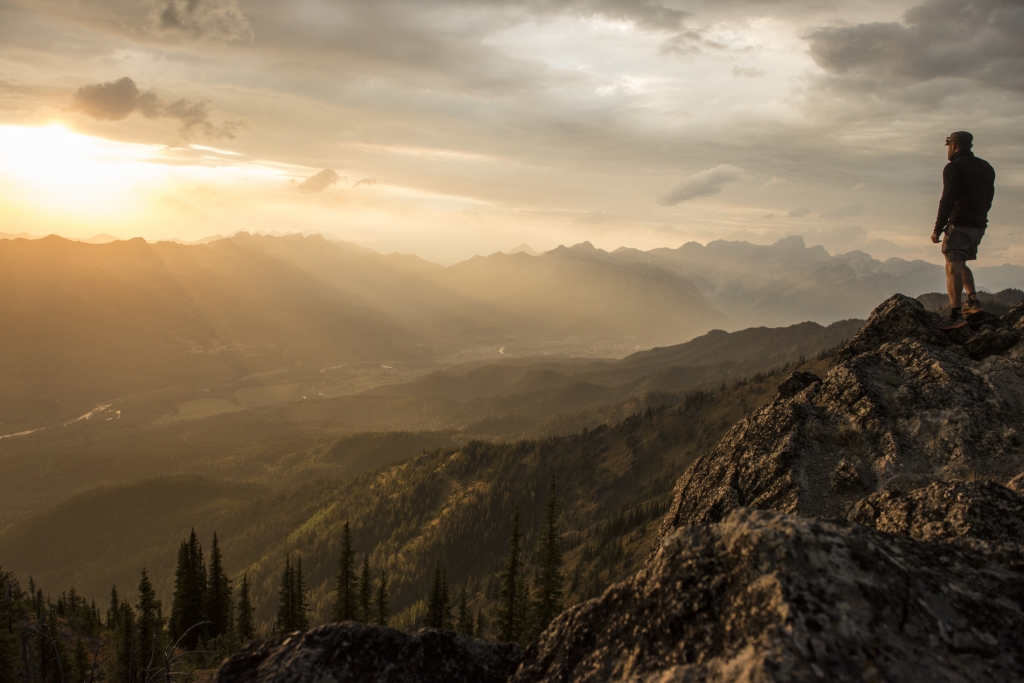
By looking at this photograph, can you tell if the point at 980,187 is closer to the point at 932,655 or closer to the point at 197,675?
the point at 932,655

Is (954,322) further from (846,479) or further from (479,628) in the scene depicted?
(479,628)

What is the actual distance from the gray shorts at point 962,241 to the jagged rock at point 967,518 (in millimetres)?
11771

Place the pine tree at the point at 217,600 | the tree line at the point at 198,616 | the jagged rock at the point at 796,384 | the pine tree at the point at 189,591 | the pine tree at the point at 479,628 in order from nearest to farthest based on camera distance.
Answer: the jagged rock at the point at 796,384 < the tree line at the point at 198,616 < the pine tree at the point at 189,591 < the pine tree at the point at 217,600 < the pine tree at the point at 479,628

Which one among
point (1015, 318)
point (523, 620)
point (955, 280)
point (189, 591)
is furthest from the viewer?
point (189, 591)

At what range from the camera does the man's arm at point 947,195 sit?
670 inches

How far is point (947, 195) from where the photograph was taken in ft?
57.2

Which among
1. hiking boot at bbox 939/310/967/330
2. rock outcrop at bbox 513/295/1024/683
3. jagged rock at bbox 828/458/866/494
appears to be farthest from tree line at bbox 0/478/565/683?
hiking boot at bbox 939/310/967/330

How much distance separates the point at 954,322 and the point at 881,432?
286 inches

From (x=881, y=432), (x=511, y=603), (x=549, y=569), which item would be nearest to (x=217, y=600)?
(x=511, y=603)

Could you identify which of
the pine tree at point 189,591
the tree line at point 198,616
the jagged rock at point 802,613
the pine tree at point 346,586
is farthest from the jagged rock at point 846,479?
the pine tree at point 189,591

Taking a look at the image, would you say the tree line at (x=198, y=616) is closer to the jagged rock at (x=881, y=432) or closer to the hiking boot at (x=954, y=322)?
the jagged rock at (x=881, y=432)

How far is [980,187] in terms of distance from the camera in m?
16.9

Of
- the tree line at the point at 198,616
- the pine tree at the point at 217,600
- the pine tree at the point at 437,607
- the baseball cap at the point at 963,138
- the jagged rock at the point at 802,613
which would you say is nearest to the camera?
the jagged rock at the point at 802,613

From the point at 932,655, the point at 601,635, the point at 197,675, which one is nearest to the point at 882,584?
the point at 932,655
